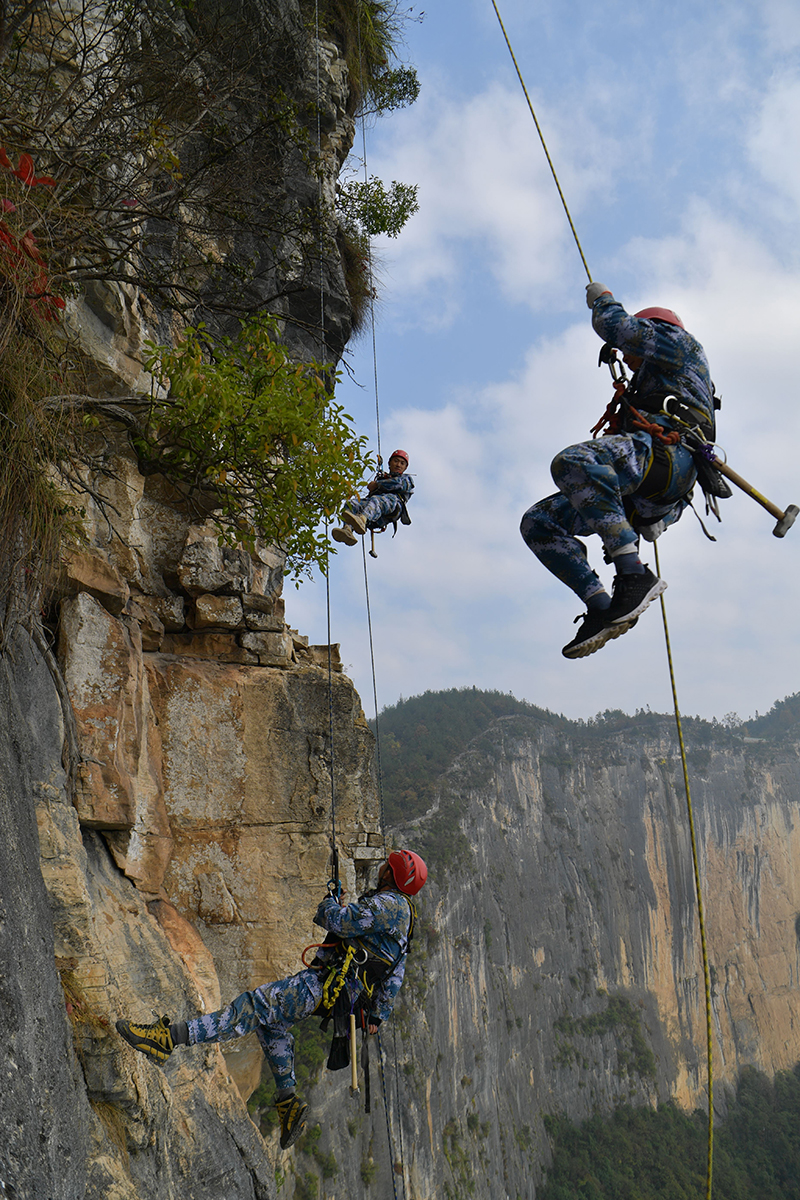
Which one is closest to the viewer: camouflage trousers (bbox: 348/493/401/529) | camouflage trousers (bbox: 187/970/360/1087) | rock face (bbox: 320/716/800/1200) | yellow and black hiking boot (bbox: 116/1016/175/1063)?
yellow and black hiking boot (bbox: 116/1016/175/1063)

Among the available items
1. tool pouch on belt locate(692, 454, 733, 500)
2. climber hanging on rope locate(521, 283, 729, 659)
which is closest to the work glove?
climber hanging on rope locate(521, 283, 729, 659)

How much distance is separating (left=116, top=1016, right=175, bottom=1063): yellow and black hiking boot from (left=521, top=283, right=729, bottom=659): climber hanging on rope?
9.56 ft

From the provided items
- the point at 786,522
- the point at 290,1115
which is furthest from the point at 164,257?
the point at 290,1115

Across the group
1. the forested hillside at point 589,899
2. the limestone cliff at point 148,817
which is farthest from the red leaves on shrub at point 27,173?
the forested hillside at point 589,899

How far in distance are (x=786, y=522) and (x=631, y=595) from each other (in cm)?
85

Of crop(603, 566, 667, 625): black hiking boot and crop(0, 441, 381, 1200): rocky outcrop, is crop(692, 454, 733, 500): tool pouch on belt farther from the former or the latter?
crop(0, 441, 381, 1200): rocky outcrop

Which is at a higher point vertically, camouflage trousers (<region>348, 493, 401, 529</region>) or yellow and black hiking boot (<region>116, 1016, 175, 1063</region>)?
Answer: camouflage trousers (<region>348, 493, 401, 529</region>)

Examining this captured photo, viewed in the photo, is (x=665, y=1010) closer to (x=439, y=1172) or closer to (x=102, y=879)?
(x=439, y=1172)

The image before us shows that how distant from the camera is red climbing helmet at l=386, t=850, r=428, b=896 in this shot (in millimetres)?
4953

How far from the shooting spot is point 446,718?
263ft

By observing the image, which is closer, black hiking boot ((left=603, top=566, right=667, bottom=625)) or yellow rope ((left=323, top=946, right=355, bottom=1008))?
black hiking boot ((left=603, top=566, right=667, bottom=625))

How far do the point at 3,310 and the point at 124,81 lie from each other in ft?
8.14

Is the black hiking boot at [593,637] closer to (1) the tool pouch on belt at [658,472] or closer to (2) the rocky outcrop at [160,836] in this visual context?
(1) the tool pouch on belt at [658,472]

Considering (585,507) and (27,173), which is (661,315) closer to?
(585,507)
